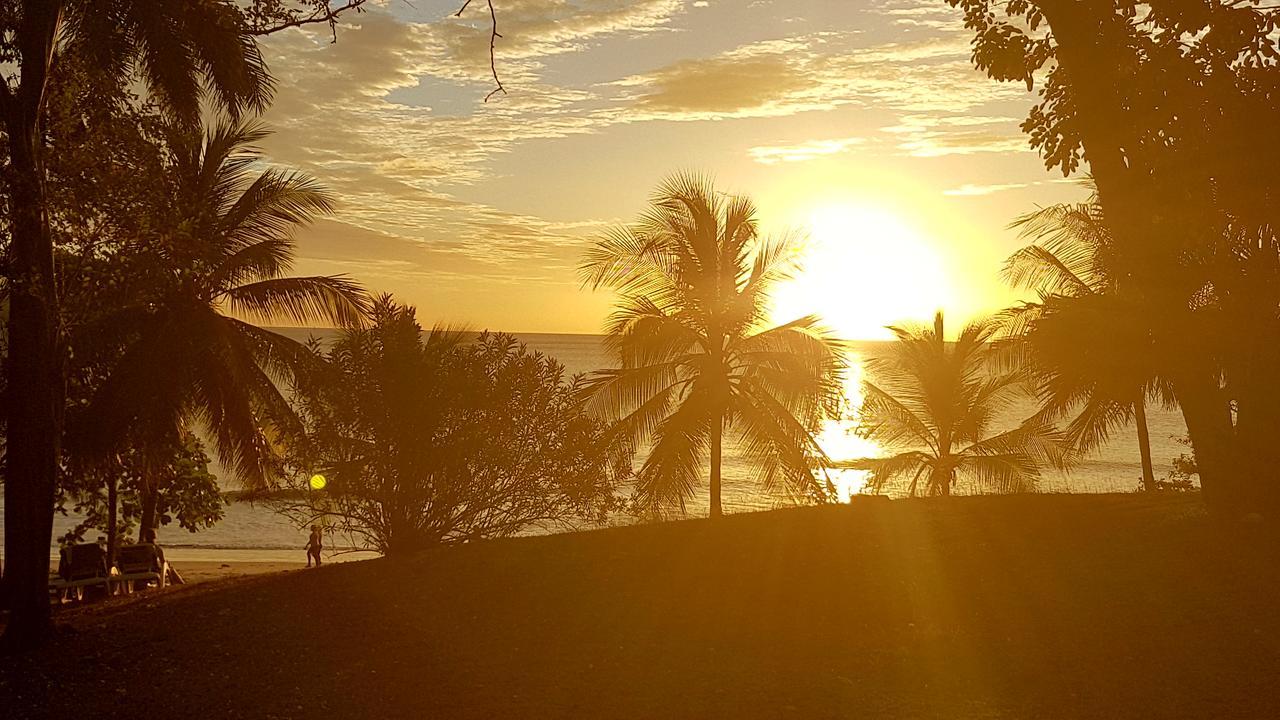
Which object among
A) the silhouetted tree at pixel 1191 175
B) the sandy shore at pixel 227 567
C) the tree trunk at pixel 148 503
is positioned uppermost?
the silhouetted tree at pixel 1191 175

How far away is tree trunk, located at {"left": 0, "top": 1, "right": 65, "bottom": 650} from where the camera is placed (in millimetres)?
10875

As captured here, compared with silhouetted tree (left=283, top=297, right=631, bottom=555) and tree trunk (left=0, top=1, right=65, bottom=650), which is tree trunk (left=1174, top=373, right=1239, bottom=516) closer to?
silhouetted tree (left=283, top=297, right=631, bottom=555)

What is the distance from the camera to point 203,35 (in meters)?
12.6

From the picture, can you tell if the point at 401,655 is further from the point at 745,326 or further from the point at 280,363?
the point at 745,326

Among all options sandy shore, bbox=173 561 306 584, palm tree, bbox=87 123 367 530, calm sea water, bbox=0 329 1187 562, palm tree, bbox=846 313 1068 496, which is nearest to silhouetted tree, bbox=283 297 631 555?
palm tree, bbox=87 123 367 530

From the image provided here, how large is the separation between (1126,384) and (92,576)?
17.9m

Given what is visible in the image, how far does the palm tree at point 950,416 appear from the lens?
87.8 ft

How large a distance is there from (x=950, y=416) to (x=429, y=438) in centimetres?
1680

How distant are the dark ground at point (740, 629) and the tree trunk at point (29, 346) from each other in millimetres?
830

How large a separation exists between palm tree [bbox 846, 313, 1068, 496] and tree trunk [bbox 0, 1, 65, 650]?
64.5ft

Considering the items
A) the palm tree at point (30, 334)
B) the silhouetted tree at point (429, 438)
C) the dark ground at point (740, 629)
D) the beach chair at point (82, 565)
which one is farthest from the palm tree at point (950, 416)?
the palm tree at point (30, 334)

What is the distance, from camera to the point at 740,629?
1030cm

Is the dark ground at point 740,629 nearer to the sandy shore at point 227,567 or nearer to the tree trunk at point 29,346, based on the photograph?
the tree trunk at point 29,346

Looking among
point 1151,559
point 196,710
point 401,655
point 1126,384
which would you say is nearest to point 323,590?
point 401,655
